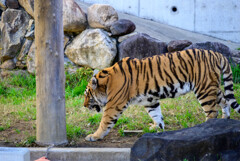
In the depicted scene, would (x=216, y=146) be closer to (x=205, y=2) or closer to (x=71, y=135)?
(x=71, y=135)

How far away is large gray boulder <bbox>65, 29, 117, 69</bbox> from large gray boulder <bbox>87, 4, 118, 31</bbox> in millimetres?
208

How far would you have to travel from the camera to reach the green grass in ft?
16.0

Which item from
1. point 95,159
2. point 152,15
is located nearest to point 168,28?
point 152,15

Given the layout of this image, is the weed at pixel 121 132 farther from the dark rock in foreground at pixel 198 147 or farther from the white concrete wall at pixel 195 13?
the white concrete wall at pixel 195 13

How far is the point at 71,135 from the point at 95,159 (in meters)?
0.94

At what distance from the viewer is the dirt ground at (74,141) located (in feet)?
13.9

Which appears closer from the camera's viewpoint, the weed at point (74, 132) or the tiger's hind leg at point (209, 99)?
the tiger's hind leg at point (209, 99)

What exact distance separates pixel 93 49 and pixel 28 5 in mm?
2345

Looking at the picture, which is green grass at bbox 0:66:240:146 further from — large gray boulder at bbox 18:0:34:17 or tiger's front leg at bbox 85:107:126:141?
large gray boulder at bbox 18:0:34:17

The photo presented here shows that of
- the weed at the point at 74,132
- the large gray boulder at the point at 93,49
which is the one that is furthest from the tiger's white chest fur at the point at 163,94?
the large gray boulder at the point at 93,49

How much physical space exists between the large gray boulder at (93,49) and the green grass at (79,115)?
0.37 metres

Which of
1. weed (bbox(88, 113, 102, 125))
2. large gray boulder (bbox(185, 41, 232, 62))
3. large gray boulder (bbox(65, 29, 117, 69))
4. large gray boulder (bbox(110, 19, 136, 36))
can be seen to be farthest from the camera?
large gray boulder (bbox(110, 19, 136, 36))

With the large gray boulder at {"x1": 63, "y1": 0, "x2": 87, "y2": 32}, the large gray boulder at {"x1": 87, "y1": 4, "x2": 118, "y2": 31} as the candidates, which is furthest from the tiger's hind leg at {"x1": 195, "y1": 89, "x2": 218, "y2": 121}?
the large gray boulder at {"x1": 63, "y1": 0, "x2": 87, "y2": 32}

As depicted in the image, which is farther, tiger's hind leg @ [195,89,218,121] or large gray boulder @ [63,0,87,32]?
large gray boulder @ [63,0,87,32]
